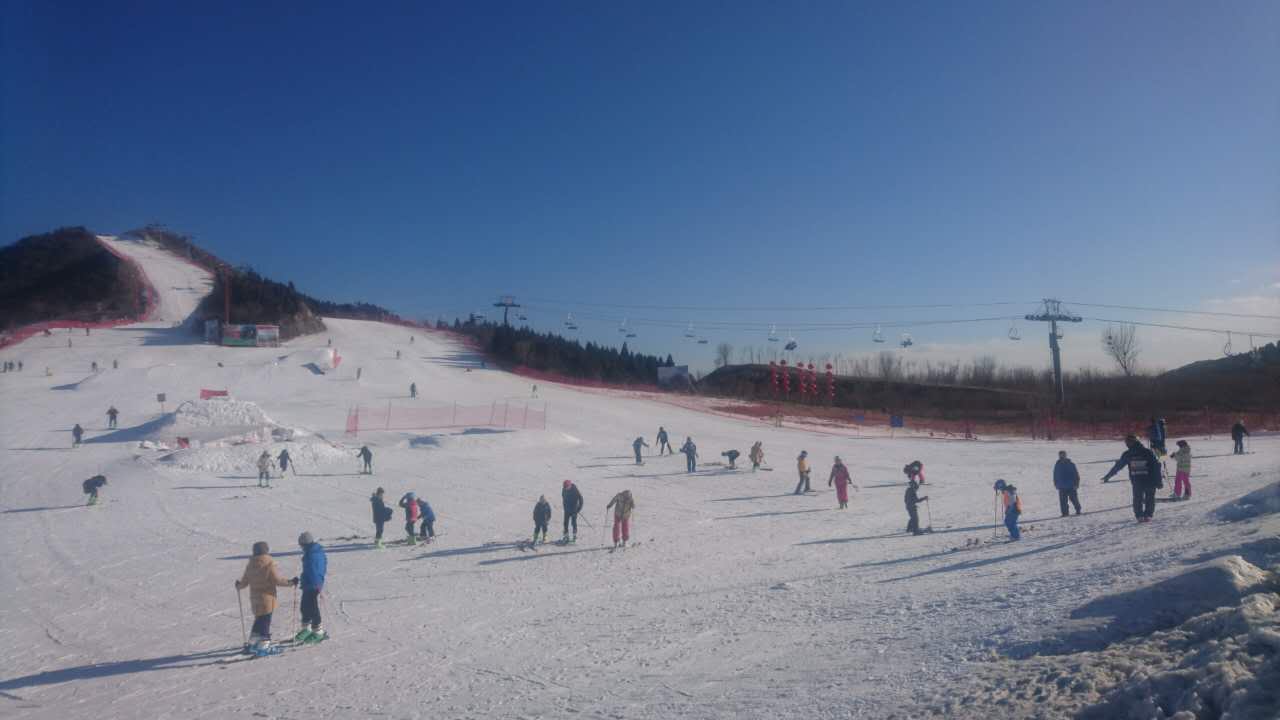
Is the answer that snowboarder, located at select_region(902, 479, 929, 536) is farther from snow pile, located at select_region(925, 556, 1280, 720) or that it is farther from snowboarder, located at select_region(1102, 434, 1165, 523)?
snow pile, located at select_region(925, 556, 1280, 720)

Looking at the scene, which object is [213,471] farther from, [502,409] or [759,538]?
[759,538]

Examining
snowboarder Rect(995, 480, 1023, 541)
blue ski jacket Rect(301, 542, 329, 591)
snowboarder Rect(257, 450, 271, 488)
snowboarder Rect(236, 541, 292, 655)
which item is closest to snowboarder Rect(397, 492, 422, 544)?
blue ski jacket Rect(301, 542, 329, 591)

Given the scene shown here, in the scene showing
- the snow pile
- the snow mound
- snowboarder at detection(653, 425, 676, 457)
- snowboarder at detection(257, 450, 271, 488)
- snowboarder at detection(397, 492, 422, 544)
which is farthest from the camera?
snowboarder at detection(653, 425, 676, 457)

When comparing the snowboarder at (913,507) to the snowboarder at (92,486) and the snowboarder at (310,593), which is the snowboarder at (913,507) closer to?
the snowboarder at (310,593)

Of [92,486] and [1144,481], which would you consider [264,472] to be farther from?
[1144,481]

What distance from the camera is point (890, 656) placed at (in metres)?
6.71

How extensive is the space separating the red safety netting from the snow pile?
31.2 meters

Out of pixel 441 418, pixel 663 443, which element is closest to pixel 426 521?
pixel 663 443

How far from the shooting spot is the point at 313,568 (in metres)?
9.41

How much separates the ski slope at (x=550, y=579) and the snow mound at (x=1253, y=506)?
216mm

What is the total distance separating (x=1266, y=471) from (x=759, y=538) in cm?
1353

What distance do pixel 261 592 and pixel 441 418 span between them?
2980 centimetres

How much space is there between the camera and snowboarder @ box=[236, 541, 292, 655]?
887 centimetres

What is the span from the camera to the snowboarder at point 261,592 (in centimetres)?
887
